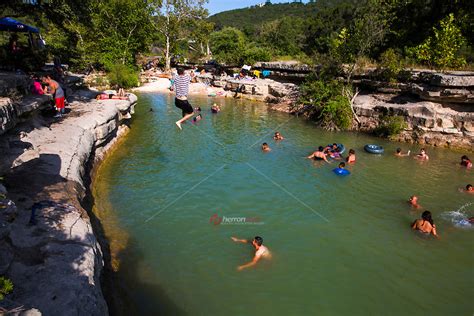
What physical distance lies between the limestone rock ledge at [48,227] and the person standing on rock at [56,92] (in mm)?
1195

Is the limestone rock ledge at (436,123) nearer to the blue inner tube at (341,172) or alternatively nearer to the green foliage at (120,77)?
the blue inner tube at (341,172)

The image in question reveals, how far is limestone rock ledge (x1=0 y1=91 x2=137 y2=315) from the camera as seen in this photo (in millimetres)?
4699

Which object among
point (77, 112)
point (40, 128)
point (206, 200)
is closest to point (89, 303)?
point (206, 200)

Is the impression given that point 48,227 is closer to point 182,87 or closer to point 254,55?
point 182,87

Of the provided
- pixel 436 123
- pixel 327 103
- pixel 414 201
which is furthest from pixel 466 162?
pixel 327 103

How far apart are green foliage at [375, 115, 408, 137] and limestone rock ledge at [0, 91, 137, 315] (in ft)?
52.5

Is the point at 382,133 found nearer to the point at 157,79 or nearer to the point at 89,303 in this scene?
the point at 89,303

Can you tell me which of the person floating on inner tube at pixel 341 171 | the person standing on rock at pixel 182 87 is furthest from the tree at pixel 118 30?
the person floating on inner tube at pixel 341 171

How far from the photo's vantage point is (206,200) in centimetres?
1148

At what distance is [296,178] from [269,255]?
570 centimetres

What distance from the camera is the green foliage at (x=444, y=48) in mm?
21250

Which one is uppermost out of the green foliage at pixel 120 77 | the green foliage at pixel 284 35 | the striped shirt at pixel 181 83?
the green foliage at pixel 284 35

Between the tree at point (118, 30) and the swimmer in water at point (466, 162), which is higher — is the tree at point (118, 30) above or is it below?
above

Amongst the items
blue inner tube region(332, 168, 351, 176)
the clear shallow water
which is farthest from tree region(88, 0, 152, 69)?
blue inner tube region(332, 168, 351, 176)
